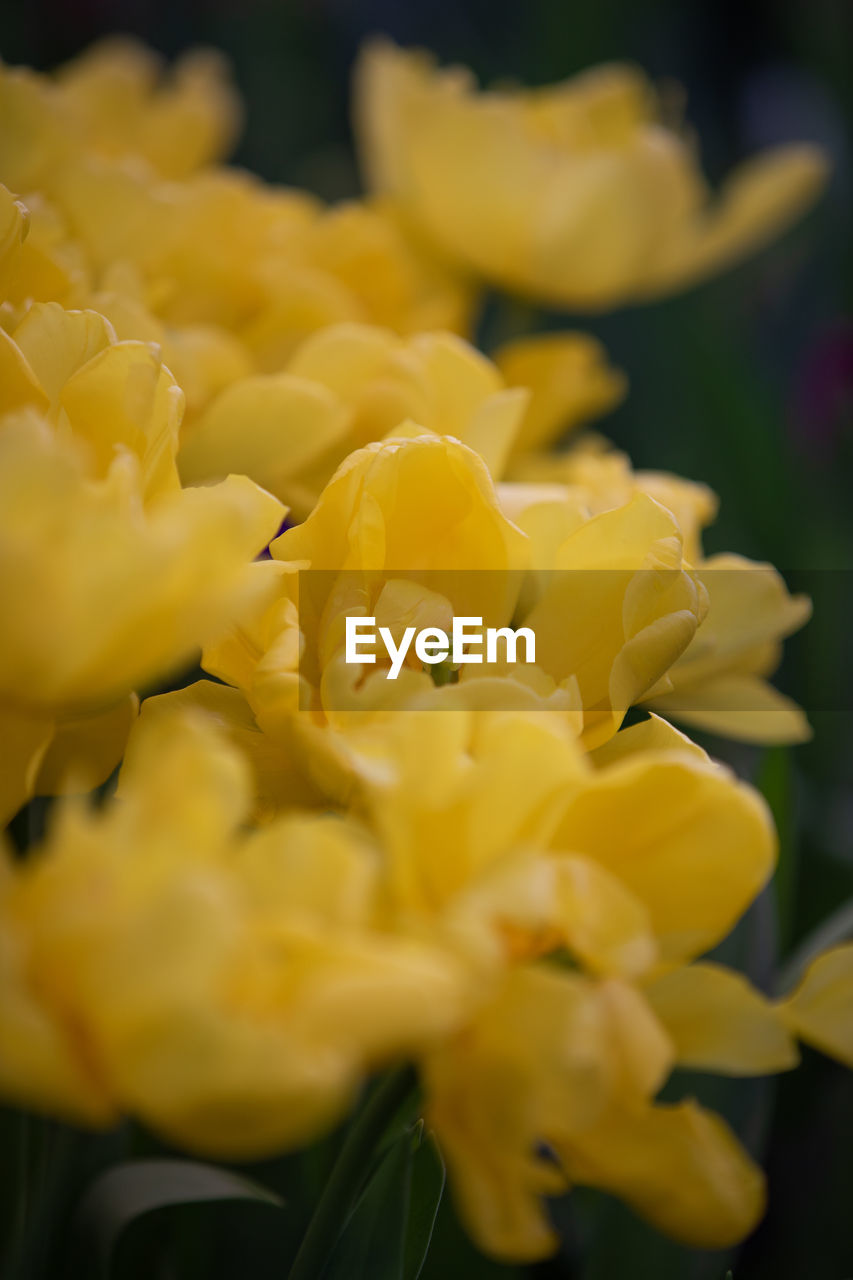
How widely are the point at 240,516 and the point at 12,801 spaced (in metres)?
0.08

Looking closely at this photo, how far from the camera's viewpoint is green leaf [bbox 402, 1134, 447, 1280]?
0.93 ft

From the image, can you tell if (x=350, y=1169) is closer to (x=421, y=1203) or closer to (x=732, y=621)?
(x=421, y=1203)

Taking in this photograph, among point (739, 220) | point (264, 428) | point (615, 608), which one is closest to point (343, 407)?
point (264, 428)

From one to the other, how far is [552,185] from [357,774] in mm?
436

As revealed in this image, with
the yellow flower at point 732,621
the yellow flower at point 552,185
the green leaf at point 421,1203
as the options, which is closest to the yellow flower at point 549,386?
the yellow flower at point 552,185

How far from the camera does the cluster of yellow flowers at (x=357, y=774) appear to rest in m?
0.16

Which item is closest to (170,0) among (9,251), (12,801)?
(9,251)

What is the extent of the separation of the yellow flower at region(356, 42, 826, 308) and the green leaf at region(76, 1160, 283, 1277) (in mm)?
435

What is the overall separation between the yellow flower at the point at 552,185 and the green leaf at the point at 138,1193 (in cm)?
44

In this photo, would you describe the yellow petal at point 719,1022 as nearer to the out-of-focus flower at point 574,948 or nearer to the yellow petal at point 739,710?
the out-of-focus flower at point 574,948

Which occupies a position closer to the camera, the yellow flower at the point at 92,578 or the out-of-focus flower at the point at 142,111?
the yellow flower at the point at 92,578

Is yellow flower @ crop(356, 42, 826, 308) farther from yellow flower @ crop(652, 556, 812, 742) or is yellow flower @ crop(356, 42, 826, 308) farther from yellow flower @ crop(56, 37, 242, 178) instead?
yellow flower @ crop(652, 556, 812, 742)

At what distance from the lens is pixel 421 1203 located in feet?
0.94

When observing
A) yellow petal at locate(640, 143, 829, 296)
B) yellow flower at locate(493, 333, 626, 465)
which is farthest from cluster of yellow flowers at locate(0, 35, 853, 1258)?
yellow petal at locate(640, 143, 829, 296)
